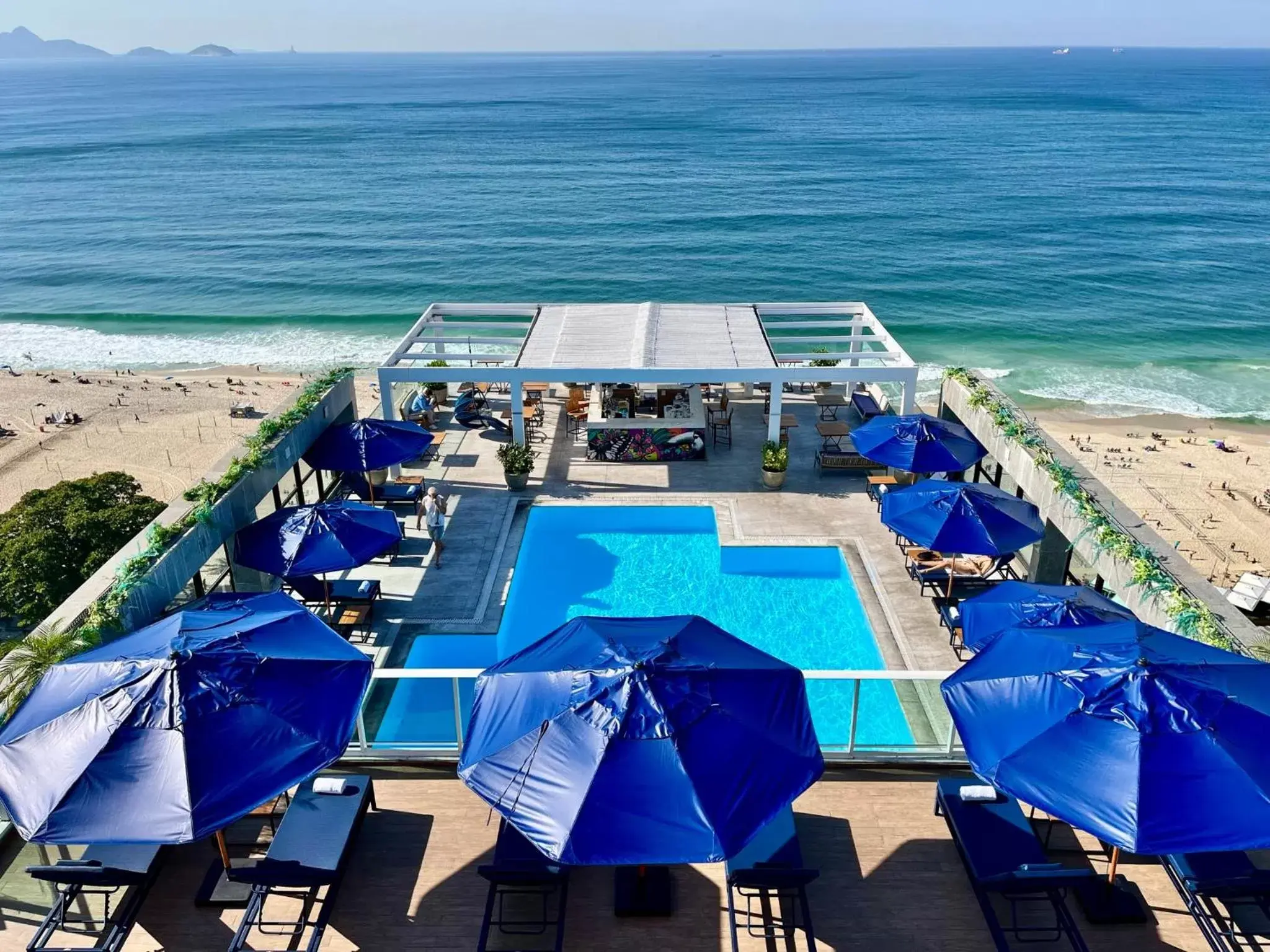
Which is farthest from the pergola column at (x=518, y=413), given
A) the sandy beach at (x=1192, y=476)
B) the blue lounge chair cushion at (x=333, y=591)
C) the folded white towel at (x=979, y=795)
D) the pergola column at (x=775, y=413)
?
the sandy beach at (x=1192, y=476)

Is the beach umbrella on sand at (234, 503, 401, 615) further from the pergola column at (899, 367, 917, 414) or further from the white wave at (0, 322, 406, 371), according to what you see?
the white wave at (0, 322, 406, 371)

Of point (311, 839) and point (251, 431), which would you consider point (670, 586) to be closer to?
point (311, 839)

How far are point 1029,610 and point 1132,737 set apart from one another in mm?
3861

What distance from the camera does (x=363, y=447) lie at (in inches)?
715

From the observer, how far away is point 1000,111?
14225 cm

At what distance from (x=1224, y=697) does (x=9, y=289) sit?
64.7 meters

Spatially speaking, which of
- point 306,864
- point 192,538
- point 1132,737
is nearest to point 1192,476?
point 1132,737

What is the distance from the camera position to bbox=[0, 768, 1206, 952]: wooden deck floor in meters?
7.73

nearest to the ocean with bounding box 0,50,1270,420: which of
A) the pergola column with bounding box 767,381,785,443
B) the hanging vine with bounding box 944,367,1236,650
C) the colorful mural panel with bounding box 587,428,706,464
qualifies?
the pergola column with bounding box 767,381,785,443

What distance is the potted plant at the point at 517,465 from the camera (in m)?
20.7

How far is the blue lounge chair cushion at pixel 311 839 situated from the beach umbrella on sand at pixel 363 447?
9.91m

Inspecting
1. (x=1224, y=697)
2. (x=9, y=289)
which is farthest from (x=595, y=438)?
(x=9, y=289)

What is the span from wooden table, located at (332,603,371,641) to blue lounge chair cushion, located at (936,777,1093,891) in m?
10.1

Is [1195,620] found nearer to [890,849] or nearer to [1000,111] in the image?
[890,849]
